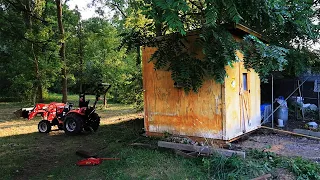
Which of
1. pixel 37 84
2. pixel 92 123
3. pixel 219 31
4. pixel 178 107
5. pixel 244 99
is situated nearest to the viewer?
pixel 219 31

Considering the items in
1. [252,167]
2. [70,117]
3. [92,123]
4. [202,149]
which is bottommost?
[252,167]

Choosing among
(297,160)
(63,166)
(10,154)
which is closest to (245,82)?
(297,160)

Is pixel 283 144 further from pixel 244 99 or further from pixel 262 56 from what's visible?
pixel 262 56

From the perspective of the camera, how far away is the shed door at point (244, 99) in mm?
6717

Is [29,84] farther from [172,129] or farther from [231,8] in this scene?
[231,8]

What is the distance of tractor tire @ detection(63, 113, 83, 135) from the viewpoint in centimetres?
805

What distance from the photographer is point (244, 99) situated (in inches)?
270

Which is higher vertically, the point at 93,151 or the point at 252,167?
the point at 252,167

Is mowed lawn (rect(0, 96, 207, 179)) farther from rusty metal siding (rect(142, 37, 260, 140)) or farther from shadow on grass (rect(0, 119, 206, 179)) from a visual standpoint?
rusty metal siding (rect(142, 37, 260, 140))

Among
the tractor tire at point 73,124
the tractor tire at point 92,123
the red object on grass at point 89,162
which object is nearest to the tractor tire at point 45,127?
the tractor tire at point 73,124

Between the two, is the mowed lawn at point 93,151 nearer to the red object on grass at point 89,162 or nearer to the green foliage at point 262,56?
the red object on grass at point 89,162

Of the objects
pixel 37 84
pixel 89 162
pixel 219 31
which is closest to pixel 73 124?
pixel 89 162

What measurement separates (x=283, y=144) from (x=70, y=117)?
20.0ft

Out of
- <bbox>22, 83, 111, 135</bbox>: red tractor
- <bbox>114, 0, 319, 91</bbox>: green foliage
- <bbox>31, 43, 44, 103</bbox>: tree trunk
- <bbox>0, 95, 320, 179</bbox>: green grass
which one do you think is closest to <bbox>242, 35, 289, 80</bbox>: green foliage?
<bbox>114, 0, 319, 91</bbox>: green foliage
